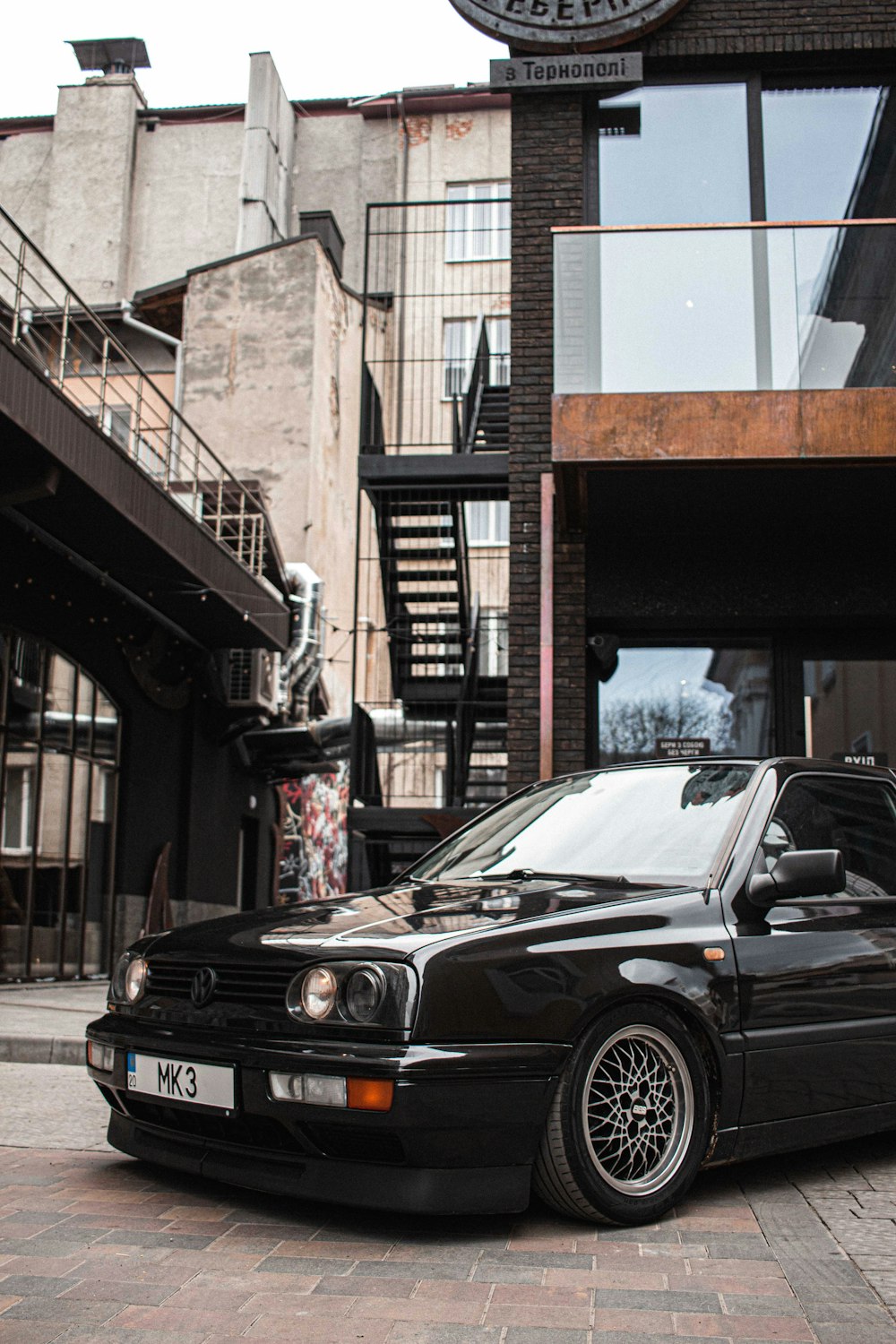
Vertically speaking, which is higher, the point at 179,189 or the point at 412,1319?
the point at 179,189

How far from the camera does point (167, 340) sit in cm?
2469

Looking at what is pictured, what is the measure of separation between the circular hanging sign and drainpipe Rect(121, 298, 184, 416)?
14886 mm

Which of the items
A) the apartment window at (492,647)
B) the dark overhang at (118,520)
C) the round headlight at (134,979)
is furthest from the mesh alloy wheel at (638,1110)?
the apartment window at (492,647)

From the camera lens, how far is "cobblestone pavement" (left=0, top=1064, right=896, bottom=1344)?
2820 millimetres

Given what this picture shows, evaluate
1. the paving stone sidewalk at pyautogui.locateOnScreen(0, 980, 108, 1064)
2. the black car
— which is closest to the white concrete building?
the paving stone sidewalk at pyautogui.locateOnScreen(0, 980, 108, 1064)

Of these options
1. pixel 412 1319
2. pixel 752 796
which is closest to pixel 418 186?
pixel 752 796

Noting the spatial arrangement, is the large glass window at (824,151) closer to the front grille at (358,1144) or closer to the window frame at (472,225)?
the front grille at (358,1144)

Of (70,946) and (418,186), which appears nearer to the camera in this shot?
(70,946)

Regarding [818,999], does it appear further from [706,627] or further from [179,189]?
[179,189]

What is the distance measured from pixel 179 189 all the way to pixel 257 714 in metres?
15.2

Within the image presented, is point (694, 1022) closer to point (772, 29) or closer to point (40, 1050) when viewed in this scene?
point (40, 1050)

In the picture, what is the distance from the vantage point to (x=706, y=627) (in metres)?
10.0

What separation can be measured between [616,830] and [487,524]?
71.9ft

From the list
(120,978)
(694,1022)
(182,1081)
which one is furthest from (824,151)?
(182,1081)
